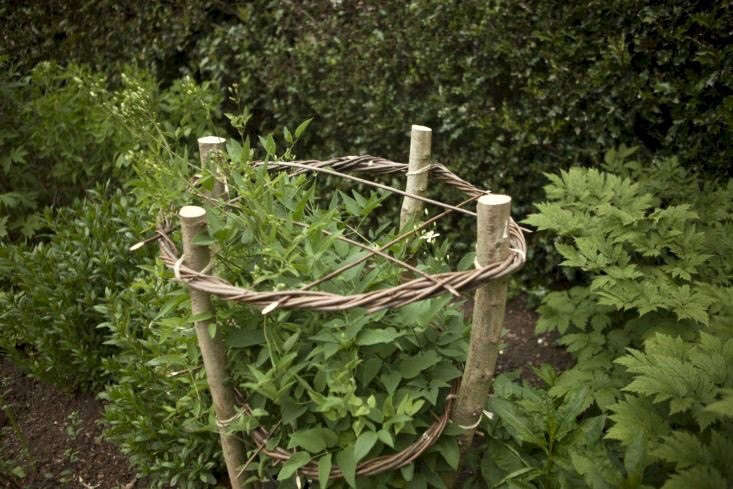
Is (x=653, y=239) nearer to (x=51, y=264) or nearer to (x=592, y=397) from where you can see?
(x=592, y=397)

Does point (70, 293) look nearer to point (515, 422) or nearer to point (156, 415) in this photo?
point (156, 415)

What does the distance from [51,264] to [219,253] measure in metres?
1.55

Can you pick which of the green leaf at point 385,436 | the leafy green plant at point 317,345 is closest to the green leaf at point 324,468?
the leafy green plant at point 317,345

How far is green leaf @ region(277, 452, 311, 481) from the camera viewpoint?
1.79 meters

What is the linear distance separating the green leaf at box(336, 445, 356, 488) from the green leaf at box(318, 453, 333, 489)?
1.1 inches

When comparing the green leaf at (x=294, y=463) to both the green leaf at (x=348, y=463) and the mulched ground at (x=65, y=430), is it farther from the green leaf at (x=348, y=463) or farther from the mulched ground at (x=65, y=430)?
the mulched ground at (x=65, y=430)

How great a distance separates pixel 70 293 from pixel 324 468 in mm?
1765

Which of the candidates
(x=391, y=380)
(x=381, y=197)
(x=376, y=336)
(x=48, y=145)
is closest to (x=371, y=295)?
(x=376, y=336)

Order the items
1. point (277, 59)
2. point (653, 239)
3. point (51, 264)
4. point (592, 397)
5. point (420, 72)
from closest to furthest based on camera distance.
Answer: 1. point (592, 397)
2. point (653, 239)
3. point (51, 264)
4. point (420, 72)
5. point (277, 59)

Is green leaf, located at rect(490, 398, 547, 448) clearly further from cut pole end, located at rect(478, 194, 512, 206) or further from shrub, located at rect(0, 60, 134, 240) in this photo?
shrub, located at rect(0, 60, 134, 240)

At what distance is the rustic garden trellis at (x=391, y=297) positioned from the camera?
5.39 feet

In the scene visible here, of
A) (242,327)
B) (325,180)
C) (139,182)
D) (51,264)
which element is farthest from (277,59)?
(242,327)

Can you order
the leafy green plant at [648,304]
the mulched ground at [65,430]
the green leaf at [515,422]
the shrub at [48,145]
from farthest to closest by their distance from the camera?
the shrub at [48,145], the mulched ground at [65,430], the green leaf at [515,422], the leafy green plant at [648,304]

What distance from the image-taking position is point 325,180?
419 centimetres
